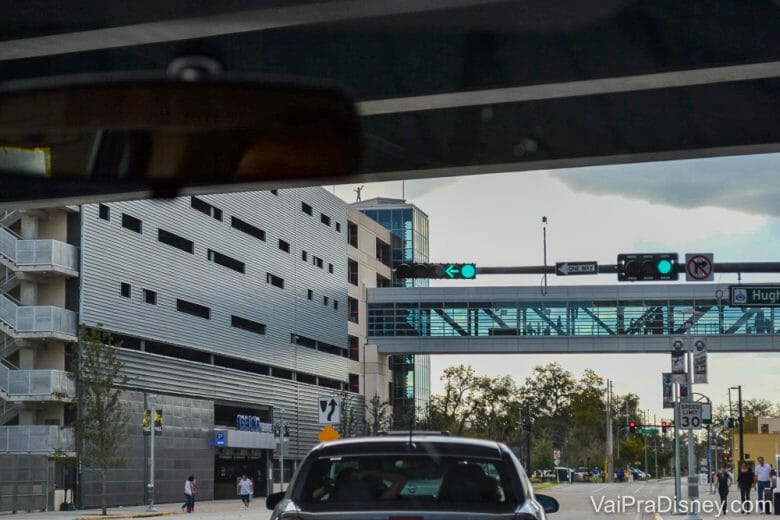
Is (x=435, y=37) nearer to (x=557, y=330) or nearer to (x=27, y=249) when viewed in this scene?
(x=27, y=249)

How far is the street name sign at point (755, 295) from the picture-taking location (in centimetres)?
3028

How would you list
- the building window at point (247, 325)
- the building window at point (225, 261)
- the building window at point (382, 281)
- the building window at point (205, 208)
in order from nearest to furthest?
the building window at point (205, 208) → the building window at point (225, 261) → the building window at point (247, 325) → the building window at point (382, 281)

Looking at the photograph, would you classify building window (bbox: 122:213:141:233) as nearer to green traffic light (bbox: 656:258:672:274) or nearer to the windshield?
the windshield

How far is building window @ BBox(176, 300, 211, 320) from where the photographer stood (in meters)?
64.9

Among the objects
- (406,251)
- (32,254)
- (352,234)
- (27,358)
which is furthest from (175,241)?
(406,251)

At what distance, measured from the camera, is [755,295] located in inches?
1207

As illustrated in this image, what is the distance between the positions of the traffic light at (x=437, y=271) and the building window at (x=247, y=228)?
4245 cm

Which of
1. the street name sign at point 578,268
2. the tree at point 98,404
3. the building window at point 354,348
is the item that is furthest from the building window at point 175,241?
the street name sign at point 578,268

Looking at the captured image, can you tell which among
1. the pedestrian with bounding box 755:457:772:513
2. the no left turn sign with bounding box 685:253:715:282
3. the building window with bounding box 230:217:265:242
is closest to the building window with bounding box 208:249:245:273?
the building window with bounding box 230:217:265:242

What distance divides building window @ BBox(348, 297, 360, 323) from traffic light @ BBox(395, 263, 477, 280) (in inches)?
2546

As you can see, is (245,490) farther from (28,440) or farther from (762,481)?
(762,481)

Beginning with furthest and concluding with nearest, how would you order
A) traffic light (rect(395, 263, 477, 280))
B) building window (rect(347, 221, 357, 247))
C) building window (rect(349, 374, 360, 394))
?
1. building window (rect(347, 221, 357, 247))
2. building window (rect(349, 374, 360, 394))
3. traffic light (rect(395, 263, 477, 280))

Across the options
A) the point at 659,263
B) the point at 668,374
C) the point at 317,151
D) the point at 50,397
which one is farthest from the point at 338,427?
the point at 317,151

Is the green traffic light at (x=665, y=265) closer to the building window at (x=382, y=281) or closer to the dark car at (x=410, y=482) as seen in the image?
the dark car at (x=410, y=482)
